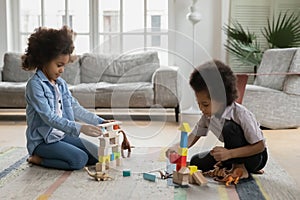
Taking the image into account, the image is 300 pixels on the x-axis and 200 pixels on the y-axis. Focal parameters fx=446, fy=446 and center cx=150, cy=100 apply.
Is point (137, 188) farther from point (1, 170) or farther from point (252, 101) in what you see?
point (252, 101)

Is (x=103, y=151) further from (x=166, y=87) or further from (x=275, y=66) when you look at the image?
(x=275, y=66)

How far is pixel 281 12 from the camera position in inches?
185

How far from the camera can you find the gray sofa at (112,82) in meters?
3.93

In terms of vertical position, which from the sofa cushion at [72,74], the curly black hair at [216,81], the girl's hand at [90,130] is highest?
the curly black hair at [216,81]

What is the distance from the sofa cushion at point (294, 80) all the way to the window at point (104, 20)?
1.63m

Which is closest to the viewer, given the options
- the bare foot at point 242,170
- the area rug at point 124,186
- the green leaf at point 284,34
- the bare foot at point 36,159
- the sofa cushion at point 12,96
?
the area rug at point 124,186

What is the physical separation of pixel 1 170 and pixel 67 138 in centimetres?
37

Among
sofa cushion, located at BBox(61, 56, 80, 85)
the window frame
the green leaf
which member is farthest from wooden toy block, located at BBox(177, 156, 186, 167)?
the window frame

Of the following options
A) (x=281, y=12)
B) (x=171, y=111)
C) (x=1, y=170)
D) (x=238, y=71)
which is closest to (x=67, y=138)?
(x=1, y=170)

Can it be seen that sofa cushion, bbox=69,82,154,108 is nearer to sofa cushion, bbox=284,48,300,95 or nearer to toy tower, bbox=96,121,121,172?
sofa cushion, bbox=284,48,300,95

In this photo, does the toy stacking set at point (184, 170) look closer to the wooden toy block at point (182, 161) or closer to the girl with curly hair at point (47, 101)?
the wooden toy block at point (182, 161)

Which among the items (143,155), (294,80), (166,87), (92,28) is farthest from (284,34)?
(143,155)

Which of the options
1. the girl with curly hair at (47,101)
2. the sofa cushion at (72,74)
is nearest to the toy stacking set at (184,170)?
the girl with curly hair at (47,101)

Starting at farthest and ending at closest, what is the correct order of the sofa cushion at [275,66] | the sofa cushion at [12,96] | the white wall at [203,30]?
1. the white wall at [203,30]
2. the sofa cushion at [12,96]
3. the sofa cushion at [275,66]
